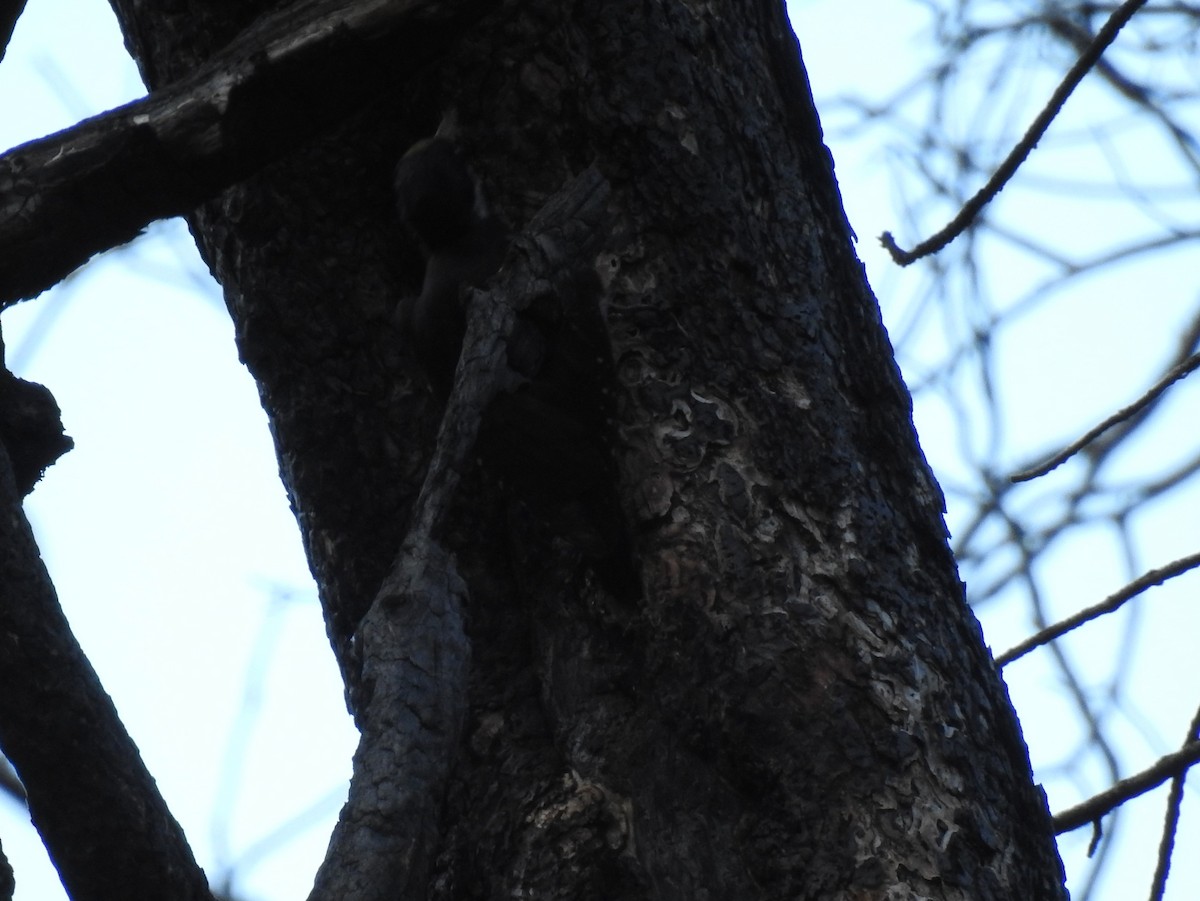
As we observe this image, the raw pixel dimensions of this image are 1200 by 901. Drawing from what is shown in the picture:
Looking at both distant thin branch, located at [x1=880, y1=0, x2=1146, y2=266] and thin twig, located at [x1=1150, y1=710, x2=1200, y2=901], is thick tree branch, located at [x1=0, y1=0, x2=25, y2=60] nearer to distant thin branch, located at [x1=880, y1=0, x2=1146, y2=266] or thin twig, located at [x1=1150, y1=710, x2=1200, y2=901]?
distant thin branch, located at [x1=880, y1=0, x2=1146, y2=266]

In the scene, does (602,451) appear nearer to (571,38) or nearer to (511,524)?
(511,524)

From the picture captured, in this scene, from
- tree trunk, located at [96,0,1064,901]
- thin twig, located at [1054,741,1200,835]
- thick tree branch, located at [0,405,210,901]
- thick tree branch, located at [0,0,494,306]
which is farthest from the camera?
thin twig, located at [1054,741,1200,835]

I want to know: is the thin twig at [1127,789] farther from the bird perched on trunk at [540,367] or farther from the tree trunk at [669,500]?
the bird perched on trunk at [540,367]

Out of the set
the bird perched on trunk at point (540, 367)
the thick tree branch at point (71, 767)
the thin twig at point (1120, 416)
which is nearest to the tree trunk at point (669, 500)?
the bird perched on trunk at point (540, 367)

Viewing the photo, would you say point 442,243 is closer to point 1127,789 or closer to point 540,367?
point 540,367

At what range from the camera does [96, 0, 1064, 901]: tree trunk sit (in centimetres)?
106

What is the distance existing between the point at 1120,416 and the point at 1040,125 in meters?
0.32

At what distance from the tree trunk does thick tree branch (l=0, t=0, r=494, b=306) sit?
0.22 metres

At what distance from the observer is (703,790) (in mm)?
1087

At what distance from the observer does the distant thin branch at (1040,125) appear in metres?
1.48

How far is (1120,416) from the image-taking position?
1.52 metres

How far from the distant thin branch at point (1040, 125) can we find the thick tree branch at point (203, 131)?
0.74 m

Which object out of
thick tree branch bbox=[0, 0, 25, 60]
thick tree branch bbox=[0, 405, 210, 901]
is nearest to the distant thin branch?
thick tree branch bbox=[0, 0, 25, 60]

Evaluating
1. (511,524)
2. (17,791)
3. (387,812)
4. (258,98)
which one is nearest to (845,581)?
(511,524)
